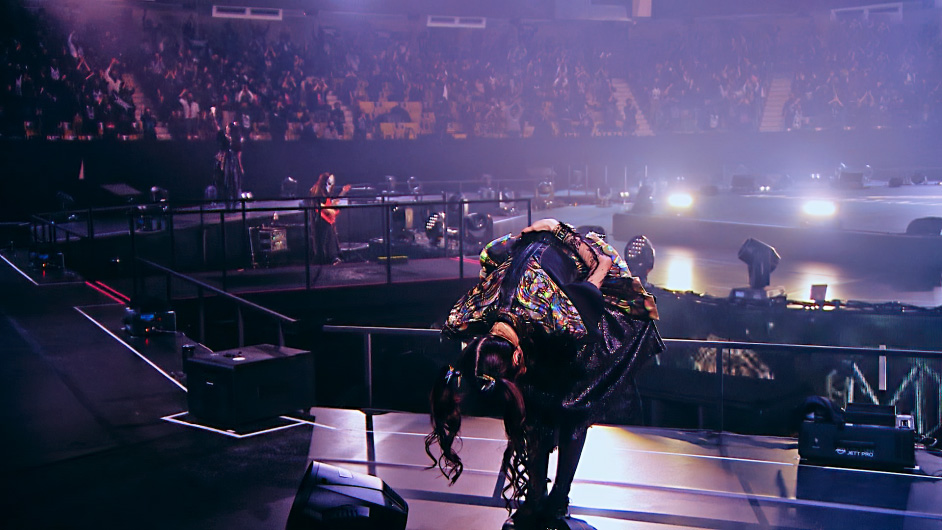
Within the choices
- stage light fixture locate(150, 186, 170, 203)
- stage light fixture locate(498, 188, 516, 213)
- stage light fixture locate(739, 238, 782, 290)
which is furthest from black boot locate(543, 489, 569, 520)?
stage light fixture locate(498, 188, 516, 213)

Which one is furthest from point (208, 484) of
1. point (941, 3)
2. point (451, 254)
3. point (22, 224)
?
point (941, 3)

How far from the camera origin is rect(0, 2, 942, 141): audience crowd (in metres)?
14.6

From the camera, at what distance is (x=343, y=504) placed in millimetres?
2982

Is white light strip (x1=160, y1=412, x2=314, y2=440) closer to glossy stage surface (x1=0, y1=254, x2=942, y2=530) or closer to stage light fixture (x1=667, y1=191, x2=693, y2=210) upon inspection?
glossy stage surface (x1=0, y1=254, x2=942, y2=530)

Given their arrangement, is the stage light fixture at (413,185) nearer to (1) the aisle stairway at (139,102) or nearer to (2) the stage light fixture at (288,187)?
(2) the stage light fixture at (288,187)

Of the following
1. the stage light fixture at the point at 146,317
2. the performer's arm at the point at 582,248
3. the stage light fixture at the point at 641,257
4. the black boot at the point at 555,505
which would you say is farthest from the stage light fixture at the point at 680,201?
the black boot at the point at 555,505

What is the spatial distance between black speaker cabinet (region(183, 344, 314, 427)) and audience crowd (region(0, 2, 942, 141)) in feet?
33.9

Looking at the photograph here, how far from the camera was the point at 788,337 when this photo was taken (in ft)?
26.0

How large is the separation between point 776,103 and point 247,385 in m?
21.0

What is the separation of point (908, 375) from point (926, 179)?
13.0 m

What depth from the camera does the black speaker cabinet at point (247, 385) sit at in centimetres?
463

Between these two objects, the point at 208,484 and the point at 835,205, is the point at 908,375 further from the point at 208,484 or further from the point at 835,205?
the point at 835,205

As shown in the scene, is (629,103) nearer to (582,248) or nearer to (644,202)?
(644,202)

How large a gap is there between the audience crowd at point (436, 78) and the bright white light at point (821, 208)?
26.7ft
